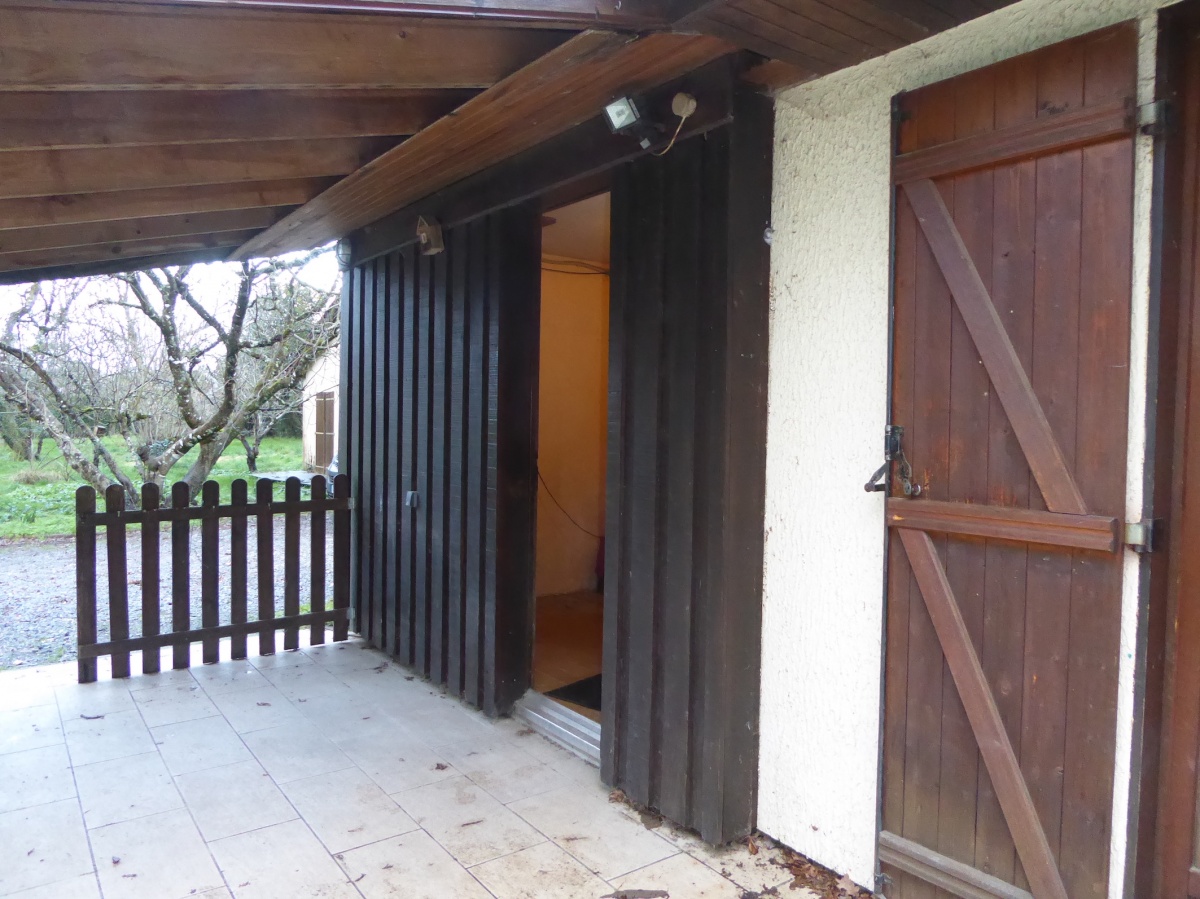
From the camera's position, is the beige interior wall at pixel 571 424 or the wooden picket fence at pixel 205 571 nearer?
the wooden picket fence at pixel 205 571

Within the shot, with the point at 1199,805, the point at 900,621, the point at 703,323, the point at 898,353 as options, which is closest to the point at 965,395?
the point at 898,353

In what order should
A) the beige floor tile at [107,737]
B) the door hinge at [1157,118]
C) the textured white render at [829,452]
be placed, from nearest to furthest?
the door hinge at [1157,118] → the textured white render at [829,452] → the beige floor tile at [107,737]

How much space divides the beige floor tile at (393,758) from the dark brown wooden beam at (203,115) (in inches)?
95.6

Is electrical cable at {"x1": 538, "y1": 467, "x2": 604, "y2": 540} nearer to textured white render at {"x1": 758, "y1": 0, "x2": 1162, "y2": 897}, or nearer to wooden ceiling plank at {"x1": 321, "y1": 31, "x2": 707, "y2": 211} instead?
wooden ceiling plank at {"x1": 321, "y1": 31, "x2": 707, "y2": 211}

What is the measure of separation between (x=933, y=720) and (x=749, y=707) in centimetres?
63

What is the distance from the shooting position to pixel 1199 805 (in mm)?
1686

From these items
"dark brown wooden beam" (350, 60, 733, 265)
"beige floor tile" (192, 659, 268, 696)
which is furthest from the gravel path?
"dark brown wooden beam" (350, 60, 733, 265)

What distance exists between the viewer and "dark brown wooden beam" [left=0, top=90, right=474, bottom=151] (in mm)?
2377

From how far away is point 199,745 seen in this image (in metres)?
3.25

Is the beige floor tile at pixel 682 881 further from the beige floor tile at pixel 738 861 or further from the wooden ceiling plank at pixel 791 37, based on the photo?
the wooden ceiling plank at pixel 791 37

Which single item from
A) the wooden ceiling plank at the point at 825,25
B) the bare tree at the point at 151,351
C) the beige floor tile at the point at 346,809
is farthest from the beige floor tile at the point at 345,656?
the wooden ceiling plank at the point at 825,25

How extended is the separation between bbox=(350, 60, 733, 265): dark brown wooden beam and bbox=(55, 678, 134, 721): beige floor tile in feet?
8.97

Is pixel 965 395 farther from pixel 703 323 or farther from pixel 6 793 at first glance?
pixel 6 793

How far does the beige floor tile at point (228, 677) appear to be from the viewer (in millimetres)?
3938
